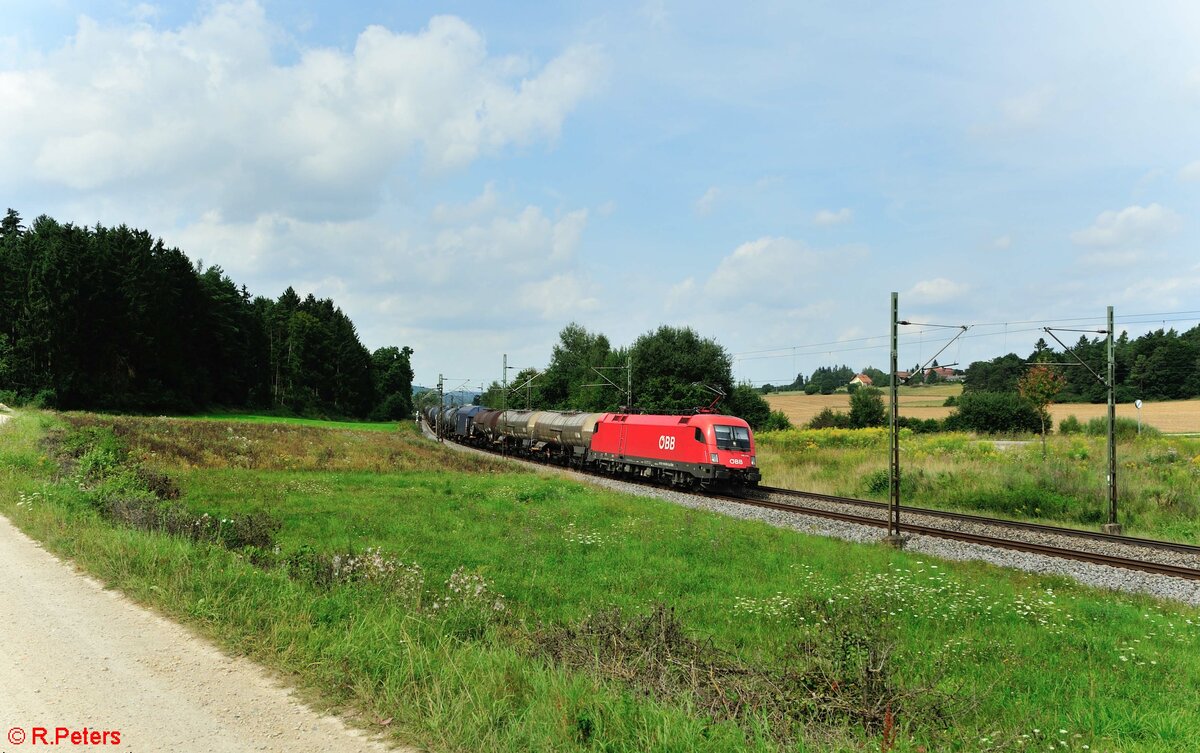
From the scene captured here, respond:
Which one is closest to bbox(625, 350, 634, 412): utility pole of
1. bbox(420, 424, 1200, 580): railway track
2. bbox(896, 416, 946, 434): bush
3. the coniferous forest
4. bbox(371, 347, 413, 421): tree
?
bbox(420, 424, 1200, 580): railway track

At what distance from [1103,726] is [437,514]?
1488 cm

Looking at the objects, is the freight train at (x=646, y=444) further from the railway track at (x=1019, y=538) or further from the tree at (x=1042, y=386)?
the tree at (x=1042, y=386)

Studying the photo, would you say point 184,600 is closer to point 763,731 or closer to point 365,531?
point 763,731

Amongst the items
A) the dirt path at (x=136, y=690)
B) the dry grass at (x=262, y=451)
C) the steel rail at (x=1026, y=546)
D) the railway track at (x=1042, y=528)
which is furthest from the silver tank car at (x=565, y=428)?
the dirt path at (x=136, y=690)

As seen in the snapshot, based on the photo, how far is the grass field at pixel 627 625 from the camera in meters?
5.40

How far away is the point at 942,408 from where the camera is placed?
249 ft

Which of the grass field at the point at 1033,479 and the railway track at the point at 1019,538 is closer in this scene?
the railway track at the point at 1019,538

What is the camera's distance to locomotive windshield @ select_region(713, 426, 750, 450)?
1119 inches

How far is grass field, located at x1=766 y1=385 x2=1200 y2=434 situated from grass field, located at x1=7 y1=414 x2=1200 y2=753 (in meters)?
48.3

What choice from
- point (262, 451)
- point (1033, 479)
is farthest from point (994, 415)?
point (262, 451)

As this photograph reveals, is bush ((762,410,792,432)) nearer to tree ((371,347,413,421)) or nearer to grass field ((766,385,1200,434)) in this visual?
grass field ((766,385,1200,434))

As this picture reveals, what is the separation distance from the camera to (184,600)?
26.0 feet

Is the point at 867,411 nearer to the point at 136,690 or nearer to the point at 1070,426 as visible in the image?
the point at 1070,426

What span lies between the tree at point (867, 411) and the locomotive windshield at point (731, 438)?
4414cm
